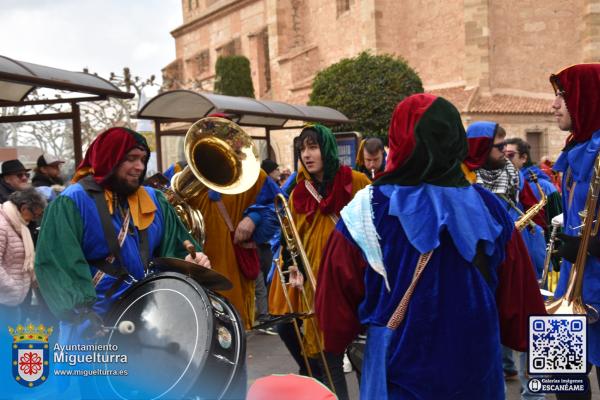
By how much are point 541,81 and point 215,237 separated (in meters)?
29.5

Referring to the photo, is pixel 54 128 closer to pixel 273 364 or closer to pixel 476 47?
pixel 273 364

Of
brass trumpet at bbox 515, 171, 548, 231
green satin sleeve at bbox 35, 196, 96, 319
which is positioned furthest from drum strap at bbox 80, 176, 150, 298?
brass trumpet at bbox 515, 171, 548, 231

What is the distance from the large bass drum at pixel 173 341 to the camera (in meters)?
2.89

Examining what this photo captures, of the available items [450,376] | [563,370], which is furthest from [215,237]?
[450,376]

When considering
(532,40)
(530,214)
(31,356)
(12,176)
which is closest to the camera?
(31,356)

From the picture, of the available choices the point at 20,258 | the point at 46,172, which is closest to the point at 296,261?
the point at 20,258

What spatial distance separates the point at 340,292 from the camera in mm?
2973

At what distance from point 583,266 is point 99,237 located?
2581 millimetres

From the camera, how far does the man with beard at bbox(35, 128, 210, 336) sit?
11.6 ft

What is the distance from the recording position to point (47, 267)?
360 centimetres

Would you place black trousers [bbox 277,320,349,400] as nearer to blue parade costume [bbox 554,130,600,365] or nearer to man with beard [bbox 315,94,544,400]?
blue parade costume [bbox 554,130,600,365]

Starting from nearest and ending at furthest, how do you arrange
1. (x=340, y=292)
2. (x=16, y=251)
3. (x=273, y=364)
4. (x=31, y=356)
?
(x=340, y=292) < (x=31, y=356) < (x=16, y=251) < (x=273, y=364)

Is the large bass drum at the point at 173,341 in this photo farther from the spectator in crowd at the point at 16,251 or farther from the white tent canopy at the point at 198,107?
the white tent canopy at the point at 198,107

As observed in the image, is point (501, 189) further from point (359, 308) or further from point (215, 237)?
point (359, 308)
